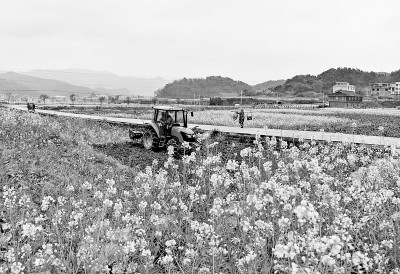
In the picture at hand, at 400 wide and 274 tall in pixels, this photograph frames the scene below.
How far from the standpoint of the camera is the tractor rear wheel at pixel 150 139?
17361 millimetres

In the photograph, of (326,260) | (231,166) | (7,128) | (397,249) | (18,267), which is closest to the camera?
(326,260)

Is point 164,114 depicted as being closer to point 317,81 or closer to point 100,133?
point 100,133

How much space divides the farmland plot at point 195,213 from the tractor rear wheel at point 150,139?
2151mm

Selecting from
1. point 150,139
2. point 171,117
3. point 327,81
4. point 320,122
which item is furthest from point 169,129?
point 327,81

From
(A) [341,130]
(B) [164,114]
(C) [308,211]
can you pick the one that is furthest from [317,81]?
(C) [308,211]

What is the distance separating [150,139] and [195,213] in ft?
33.6

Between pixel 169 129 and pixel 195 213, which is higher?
pixel 169 129

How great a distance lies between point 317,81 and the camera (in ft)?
614

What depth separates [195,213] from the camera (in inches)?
318

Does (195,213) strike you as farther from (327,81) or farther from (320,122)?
(327,81)

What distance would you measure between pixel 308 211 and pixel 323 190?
2.77m

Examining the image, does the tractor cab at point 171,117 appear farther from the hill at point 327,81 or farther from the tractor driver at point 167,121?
the hill at point 327,81

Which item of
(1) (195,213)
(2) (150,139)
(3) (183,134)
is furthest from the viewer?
(2) (150,139)

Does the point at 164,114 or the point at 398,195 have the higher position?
the point at 164,114
